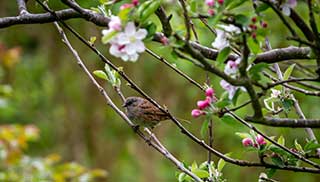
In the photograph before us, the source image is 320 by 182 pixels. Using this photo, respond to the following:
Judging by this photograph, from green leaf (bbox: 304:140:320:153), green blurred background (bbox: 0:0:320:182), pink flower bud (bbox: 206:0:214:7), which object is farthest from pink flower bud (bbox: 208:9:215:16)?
green blurred background (bbox: 0:0:320:182)

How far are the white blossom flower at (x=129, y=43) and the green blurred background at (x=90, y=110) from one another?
517cm

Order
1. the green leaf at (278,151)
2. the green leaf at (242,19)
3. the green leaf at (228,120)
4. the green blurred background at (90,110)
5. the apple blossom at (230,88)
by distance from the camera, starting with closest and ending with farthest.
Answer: the green leaf at (242,19) → the apple blossom at (230,88) → the green leaf at (228,120) → the green leaf at (278,151) → the green blurred background at (90,110)

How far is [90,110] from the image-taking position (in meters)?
7.02

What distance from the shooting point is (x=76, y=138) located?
7031 millimetres

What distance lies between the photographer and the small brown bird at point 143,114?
355 cm

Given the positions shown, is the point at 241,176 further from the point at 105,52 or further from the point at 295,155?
the point at 295,155

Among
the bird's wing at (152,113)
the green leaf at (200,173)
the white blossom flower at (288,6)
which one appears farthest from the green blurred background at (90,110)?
the white blossom flower at (288,6)

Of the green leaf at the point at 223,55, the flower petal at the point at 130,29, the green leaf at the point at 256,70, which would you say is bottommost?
the green leaf at the point at 256,70

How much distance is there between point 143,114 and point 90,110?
11.6ft

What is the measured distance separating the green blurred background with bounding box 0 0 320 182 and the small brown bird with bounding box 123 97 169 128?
2.74 meters

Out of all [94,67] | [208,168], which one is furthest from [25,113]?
[208,168]

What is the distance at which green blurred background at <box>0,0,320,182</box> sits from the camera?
6.71 metres

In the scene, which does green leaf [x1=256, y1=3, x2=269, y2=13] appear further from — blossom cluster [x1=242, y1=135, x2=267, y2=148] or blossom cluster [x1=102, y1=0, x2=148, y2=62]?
blossom cluster [x1=242, y1=135, x2=267, y2=148]

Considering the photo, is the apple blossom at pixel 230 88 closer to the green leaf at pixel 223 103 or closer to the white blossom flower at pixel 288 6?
the green leaf at pixel 223 103
